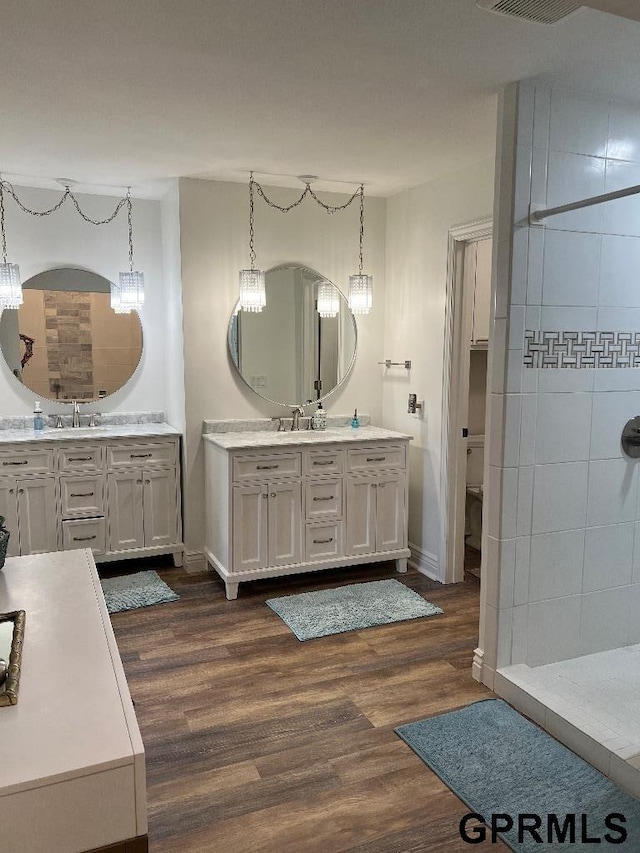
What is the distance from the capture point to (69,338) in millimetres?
4488

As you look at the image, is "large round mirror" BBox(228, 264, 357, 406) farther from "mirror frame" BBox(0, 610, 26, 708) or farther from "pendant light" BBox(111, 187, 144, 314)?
"mirror frame" BBox(0, 610, 26, 708)

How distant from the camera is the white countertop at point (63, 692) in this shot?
1.14m

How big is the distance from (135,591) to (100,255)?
2.32 metres

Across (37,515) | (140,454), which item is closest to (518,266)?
(140,454)

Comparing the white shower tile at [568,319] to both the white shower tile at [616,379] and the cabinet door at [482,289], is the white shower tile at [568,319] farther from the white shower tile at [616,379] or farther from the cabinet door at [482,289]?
the cabinet door at [482,289]

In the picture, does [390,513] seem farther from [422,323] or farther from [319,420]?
[422,323]

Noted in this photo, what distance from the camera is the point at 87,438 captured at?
4086 mm

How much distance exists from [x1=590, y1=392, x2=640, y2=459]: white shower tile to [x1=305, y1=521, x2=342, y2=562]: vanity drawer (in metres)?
1.75

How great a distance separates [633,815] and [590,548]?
3.67 feet

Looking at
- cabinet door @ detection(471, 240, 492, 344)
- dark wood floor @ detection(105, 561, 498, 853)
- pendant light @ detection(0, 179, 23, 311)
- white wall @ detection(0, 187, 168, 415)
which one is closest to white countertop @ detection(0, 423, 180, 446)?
white wall @ detection(0, 187, 168, 415)

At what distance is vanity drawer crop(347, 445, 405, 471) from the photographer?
413cm

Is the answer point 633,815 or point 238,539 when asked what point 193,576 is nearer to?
point 238,539

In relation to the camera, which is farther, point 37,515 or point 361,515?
point 361,515

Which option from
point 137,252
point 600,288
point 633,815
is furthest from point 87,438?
point 633,815
